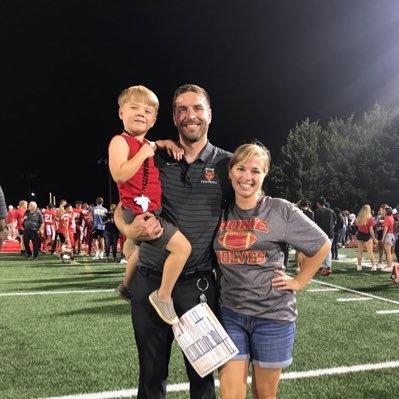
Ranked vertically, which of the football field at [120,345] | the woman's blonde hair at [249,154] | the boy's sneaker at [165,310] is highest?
the woman's blonde hair at [249,154]

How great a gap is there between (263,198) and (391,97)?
6351cm

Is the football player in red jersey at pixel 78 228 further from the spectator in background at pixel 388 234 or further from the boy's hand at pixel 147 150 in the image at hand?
the boy's hand at pixel 147 150

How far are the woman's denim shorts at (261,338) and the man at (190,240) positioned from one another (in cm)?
21

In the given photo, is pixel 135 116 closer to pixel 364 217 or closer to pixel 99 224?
→ pixel 364 217

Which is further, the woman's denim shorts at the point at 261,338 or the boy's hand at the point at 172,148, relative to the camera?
the boy's hand at the point at 172,148

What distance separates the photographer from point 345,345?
226 inches

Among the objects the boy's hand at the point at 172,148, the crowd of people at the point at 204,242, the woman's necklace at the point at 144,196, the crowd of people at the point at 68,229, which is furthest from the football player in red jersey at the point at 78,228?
the woman's necklace at the point at 144,196

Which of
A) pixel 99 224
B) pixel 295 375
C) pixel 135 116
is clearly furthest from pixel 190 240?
pixel 99 224

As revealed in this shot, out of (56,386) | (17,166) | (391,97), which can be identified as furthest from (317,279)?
(17,166)

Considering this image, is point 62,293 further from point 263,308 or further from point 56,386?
point 263,308

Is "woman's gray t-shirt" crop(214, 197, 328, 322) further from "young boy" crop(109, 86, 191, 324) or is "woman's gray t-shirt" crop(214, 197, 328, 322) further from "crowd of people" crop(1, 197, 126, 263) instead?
"crowd of people" crop(1, 197, 126, 263)

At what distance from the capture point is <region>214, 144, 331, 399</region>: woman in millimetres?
2734

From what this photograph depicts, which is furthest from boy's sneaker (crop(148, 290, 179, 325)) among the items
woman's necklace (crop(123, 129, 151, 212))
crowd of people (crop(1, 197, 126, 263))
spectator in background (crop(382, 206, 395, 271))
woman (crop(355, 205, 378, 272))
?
crowd of people (crop(1, 197, 126, 263))

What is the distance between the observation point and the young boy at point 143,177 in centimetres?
271
